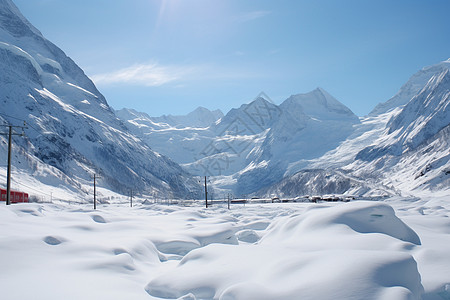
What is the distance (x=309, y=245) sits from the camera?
10.2 m

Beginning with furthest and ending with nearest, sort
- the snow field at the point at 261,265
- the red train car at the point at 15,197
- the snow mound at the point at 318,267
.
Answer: the red train car at the point at 15,197, the snow field at the point at 261,265, the snow mound at the point at 318,267

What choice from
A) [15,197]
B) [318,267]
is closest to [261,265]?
[318,267]

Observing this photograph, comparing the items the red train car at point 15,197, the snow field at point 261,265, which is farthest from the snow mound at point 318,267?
the red train car at point 15,197

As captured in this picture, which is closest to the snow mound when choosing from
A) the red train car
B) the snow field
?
the snow field

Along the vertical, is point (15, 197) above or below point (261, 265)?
above

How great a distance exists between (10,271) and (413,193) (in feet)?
475

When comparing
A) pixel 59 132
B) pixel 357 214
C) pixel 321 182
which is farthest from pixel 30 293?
pixel 59 132

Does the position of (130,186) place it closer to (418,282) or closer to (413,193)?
(413,193)

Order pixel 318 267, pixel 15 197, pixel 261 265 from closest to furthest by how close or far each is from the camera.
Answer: pixel 318 267, pixel 261 265, pixel 15 197

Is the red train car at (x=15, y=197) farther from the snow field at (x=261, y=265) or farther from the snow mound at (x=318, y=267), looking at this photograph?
the snow mound at (x=318, y=267)

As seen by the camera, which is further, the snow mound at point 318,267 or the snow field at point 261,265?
the snow field at point 261,265

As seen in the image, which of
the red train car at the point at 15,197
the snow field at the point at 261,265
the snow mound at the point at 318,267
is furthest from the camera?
the red train car at the point at 15,197

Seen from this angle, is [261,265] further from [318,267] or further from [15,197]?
[15,197]

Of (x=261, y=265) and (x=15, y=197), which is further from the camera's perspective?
(x=15, y=197)
